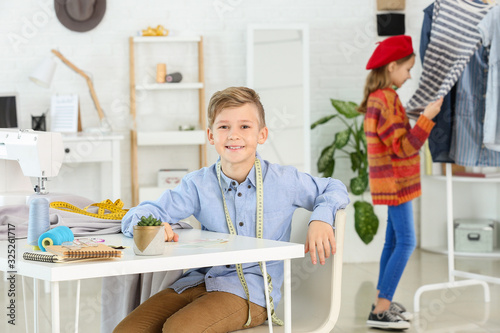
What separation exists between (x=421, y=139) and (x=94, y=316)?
184 cm

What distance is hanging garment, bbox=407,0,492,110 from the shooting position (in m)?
3.51

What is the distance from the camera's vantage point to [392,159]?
3.44 meters

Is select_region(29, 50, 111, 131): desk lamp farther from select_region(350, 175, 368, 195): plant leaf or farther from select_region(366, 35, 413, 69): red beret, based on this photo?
select_region(366, 35, 413, 69): red beret

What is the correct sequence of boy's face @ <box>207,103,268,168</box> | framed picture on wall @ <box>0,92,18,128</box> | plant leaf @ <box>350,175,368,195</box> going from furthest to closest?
plant leaf @ <box>350,175,368,195</box> → framed picture on wall @ <box>0,92,18,128</box> → boy's face @ <box>207,103,268,168</box>

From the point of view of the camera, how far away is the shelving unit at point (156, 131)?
507 centimetres

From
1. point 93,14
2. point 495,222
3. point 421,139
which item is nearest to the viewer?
point 421,139

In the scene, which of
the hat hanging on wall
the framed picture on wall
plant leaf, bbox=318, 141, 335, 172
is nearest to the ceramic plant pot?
the framed picture on wall

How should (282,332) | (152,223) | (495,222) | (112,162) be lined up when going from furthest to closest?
(495,222) → (112,162) → (282,332) → (152,223)

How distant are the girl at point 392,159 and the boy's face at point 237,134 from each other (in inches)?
58.6

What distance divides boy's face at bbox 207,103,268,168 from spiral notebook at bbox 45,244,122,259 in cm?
58

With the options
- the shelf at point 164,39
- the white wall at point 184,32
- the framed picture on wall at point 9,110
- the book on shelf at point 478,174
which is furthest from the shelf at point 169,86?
the book on shelf at point 478,174

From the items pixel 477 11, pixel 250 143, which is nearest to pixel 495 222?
pixel 477 11

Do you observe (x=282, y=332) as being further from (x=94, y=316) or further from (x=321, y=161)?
(x=321, y=161)

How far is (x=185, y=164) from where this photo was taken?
211 inches
